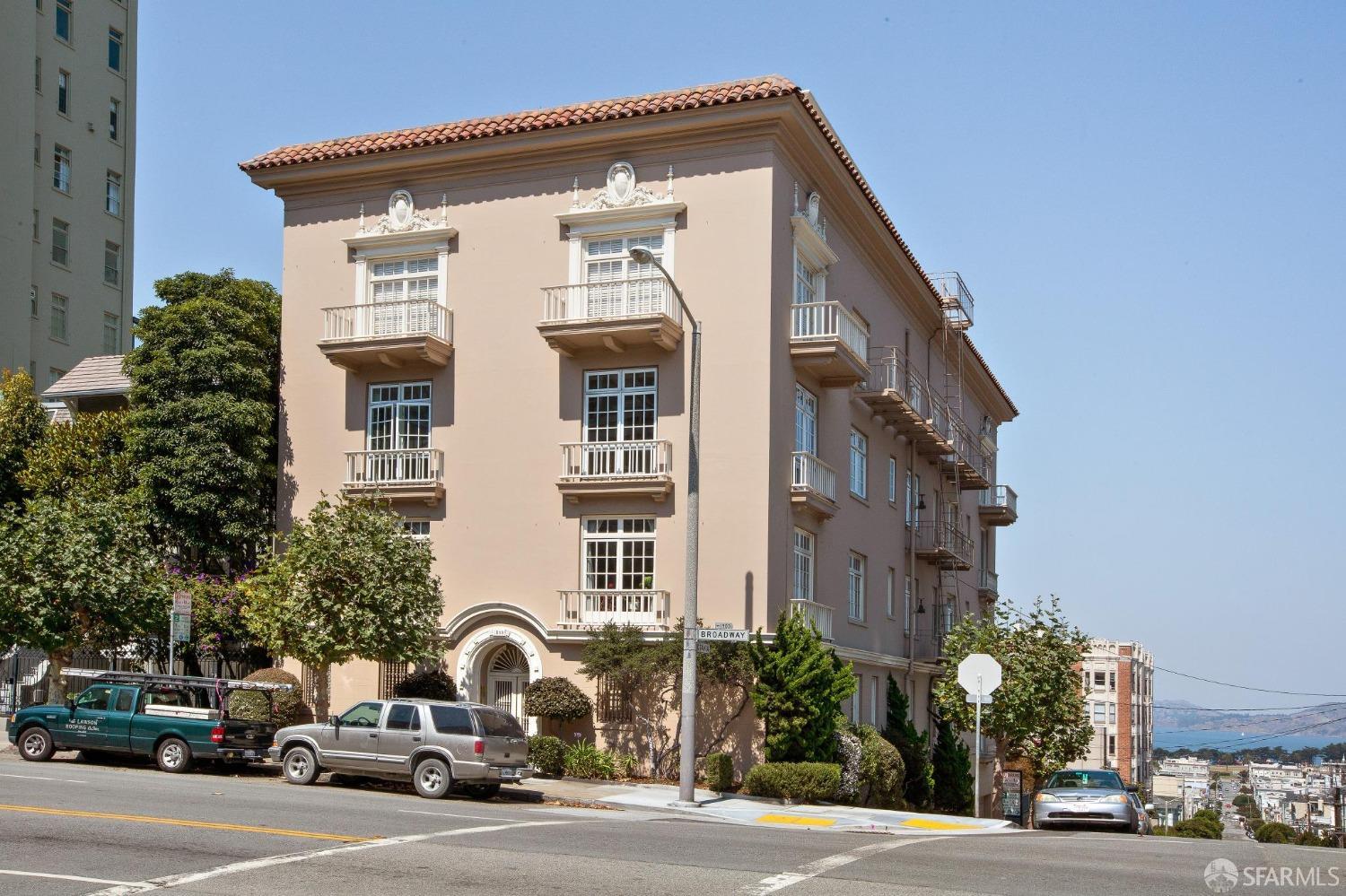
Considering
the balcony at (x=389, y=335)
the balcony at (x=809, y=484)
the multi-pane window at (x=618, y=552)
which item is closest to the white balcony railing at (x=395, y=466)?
the balcony at (x=389, y=335)

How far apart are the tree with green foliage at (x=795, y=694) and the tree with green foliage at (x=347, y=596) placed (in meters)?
6.95

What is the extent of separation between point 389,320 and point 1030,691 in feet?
59.0

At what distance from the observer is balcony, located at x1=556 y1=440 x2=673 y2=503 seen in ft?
95.7

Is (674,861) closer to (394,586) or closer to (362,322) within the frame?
(394,586)

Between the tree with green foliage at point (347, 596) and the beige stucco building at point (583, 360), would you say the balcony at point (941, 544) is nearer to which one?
the beige stucco building at point (583, 360)

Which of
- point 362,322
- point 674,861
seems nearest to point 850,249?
point 362,322

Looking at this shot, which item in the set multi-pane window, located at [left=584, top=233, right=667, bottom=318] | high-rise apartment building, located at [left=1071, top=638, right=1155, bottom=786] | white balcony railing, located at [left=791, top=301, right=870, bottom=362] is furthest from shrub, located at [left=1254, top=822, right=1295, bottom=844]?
multi-pane window, located at [left=584, top=233, right=667, bottom=318]

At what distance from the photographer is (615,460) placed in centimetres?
2980

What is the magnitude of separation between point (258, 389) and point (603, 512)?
925cm

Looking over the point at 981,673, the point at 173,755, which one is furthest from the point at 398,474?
the point at 981,673

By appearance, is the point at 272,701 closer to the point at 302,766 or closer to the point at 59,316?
the point at 302,766

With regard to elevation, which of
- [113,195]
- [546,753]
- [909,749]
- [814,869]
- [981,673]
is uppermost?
[113,195]

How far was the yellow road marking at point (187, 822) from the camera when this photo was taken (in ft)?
50.8

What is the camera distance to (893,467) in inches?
1551
